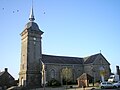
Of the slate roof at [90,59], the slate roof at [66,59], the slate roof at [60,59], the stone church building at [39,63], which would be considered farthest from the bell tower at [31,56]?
the slate roof at [90,59]

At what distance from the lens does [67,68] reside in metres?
56.9

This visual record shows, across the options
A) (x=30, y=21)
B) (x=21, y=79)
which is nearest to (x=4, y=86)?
(x=21, y=79)

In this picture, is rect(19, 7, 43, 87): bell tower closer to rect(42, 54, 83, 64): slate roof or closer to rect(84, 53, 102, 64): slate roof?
rect(42, 54, 83, 64): slate roof

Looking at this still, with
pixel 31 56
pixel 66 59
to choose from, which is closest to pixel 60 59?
pixel 66 59

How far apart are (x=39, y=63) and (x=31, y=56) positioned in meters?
3.11

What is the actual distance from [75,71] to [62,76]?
247 inches

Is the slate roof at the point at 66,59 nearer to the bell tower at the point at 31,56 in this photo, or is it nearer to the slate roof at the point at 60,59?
the slate roof at the point at 60,59

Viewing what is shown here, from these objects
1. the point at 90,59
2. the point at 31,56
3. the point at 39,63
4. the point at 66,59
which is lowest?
the point at 39,63

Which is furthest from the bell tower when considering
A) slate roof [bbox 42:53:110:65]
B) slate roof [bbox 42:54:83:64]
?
slate roof [bbox 42:53:110:65]

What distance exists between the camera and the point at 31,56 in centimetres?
5425

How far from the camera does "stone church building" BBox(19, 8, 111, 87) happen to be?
53.0m

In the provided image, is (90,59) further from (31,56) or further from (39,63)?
(31,56)

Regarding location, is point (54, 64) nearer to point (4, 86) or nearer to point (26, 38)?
point (26, 38)

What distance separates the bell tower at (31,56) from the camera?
52.7 meters
